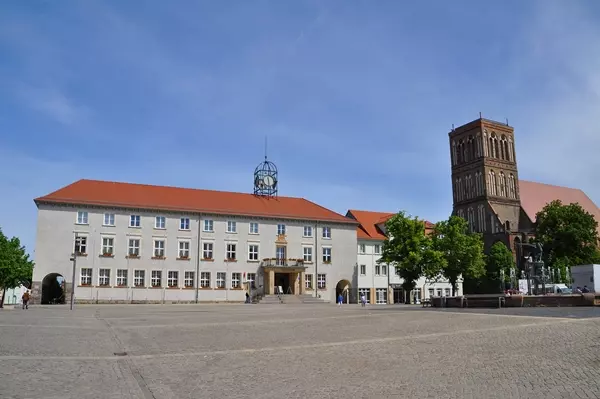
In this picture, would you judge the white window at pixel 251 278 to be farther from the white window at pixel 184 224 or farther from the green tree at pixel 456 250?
the green tree at pixel 456 250

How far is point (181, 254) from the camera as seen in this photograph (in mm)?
57250

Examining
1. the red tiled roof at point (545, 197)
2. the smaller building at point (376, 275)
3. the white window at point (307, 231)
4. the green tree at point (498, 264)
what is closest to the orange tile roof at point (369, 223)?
the smaller building at point (376, 275)

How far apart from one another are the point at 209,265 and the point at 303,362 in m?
47.6

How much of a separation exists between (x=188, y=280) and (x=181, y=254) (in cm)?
289

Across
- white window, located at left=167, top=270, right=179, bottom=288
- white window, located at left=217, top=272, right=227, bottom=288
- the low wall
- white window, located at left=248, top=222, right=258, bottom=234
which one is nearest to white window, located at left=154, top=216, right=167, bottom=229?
white window, located at left=167, top=270, right=179, bottom=288

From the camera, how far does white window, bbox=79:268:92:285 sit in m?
52.8

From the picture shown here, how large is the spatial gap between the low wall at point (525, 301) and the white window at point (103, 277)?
3450 centimetres

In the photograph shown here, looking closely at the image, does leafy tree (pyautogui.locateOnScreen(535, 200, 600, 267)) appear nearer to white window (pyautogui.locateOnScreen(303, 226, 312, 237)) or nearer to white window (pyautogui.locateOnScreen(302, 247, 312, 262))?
white window (pyautogui.locateOnScreen(302, 247, 312, 262))

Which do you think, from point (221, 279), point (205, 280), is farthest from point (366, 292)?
point (205, 280)

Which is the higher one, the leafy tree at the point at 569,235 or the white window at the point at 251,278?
the leafy tree at the point at 569,235

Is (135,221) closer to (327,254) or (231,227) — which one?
(231,227)

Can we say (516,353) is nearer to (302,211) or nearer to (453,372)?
(453,372)

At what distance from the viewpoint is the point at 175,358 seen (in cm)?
1238

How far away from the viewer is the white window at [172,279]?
56.1 metres
